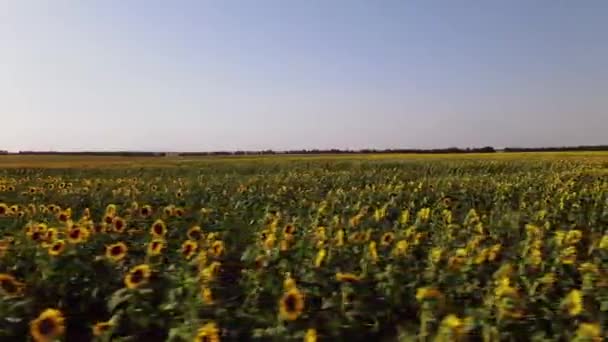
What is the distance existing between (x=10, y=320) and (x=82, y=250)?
1.66m

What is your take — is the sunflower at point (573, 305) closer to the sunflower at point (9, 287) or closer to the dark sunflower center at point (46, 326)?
the dark sunflower center at point (46, 326)

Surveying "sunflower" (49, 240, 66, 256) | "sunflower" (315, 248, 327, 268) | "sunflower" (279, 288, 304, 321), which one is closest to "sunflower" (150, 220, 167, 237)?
"sunflower" (49, 240, 66, 256)

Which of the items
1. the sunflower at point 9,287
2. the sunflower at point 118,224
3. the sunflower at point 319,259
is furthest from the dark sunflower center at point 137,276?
the sunflower at point 118,224

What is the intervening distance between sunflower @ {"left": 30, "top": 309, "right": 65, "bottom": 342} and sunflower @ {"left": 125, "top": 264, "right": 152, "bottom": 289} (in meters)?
0.73

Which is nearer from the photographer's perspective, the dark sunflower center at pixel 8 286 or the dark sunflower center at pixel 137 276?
the dark sunflower center at pixel 8 286

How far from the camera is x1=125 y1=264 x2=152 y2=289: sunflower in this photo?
3972 millimetres

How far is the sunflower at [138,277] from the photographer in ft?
13.0

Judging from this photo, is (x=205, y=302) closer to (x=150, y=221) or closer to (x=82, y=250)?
(x=82, y=250)

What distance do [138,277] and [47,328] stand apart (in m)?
0.89

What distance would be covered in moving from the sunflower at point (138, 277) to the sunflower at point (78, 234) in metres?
1.25

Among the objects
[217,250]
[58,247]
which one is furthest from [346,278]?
[58,247]

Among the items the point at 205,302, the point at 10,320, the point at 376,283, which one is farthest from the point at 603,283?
the point at 10,320

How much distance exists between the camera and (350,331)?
373 cm

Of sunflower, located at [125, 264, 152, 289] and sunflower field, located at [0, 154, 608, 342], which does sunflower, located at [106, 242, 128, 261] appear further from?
sunflower, located at [125, 264, 152, 289]
